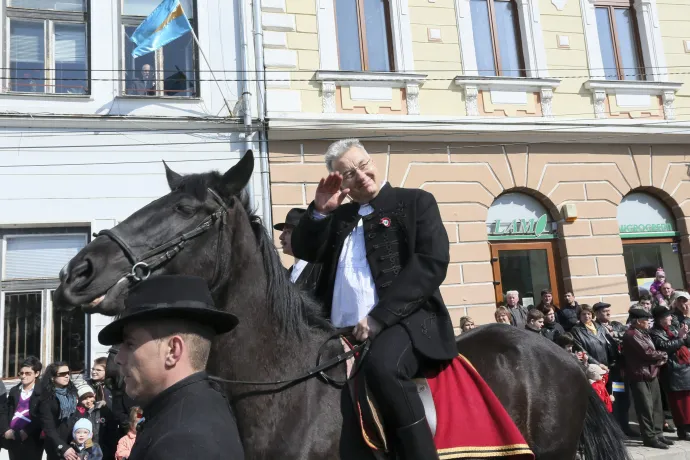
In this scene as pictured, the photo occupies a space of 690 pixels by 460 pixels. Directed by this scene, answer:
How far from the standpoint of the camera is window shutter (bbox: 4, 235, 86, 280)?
9.47 meters

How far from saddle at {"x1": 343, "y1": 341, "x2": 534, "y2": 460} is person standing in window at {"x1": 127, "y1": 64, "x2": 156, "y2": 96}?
28.8 ft

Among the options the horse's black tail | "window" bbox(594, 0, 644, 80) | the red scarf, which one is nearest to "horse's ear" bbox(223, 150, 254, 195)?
the horse's black tail

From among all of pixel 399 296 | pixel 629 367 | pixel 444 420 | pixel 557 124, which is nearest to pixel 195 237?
pixel 399 296

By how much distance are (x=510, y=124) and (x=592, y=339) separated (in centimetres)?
465

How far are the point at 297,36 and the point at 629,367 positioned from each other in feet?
26.0

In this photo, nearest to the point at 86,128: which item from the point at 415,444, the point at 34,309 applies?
the point at 34,309

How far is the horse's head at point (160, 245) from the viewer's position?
2568 millimetres

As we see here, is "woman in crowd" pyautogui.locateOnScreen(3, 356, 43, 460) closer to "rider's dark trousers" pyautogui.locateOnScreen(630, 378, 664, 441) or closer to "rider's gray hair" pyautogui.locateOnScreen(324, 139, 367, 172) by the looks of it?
"rider's gray hair" pyautogui.locateOnScreen(324, 139, 367, 172)

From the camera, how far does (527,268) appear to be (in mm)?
11492

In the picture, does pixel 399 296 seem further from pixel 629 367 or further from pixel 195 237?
pixel 629 367

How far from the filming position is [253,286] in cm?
292

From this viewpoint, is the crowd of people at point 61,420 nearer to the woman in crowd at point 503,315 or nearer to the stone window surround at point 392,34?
the woman in crowd at point 503,315

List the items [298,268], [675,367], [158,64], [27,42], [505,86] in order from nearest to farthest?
[298,268] → [675,367] → [27,42] → [158,64] → [505,86]

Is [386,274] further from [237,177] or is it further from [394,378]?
[237,177]
